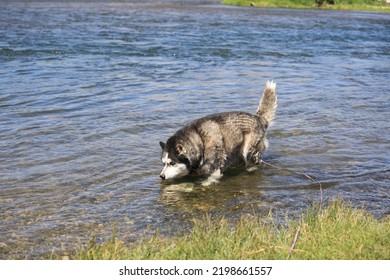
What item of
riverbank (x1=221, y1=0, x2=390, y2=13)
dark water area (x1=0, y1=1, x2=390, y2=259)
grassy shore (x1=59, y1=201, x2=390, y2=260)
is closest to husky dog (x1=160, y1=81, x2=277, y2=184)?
dark water area (x1=0, y1=1, x2=390, y2=259)

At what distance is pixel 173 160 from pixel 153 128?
356 cm

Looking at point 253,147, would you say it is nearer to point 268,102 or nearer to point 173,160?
point 268,102

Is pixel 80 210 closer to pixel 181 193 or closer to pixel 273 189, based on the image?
pixel 181 193

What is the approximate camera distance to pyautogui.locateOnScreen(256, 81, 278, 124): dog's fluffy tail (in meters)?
10.0

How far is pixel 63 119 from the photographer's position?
12.9 m

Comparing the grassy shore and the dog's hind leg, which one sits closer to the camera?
the grassy shore

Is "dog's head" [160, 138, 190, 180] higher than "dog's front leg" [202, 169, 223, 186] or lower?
higher

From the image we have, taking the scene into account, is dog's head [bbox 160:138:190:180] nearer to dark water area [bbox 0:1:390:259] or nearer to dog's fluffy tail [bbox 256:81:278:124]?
dark water area [bbox 0:1:390:259]

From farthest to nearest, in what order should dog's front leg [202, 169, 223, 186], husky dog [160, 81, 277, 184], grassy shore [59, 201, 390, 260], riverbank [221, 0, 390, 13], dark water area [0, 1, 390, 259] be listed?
riverbank [221, 0, 390, 13] < dog's front leg [202, 169, 223, 186] < husky dog [160, 81, 277, 184] < dark water area [0, 1, 390, 259] < grassy shore [59, 201, 390, 260]

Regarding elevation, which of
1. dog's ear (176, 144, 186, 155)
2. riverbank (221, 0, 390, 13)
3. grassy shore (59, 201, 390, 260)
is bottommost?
grassy shore (59, 201, 390, 260)

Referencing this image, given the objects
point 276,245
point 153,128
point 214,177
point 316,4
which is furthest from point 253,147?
point 316,4

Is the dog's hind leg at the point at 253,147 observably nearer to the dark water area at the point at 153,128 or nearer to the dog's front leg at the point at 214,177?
the dark water area at the point at 153,128

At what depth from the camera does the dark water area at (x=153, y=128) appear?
789cm

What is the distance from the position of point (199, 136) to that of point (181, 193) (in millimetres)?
1101
